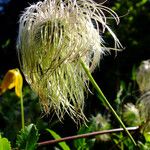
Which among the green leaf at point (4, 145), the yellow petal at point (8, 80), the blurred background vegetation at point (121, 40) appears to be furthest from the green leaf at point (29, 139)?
the blurred background vegetation at point (121, 40)

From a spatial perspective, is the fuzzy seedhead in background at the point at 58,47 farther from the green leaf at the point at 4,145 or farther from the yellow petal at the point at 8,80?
the yellow petal at the point at 8,80

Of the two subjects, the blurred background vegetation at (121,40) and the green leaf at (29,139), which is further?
the blurred background vegetation at (121,40)

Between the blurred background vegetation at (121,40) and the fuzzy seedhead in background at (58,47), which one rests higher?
the fuzzy seedhead in background at (58,47)

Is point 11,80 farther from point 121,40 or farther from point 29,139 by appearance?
point 121,40

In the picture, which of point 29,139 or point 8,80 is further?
point 8,80

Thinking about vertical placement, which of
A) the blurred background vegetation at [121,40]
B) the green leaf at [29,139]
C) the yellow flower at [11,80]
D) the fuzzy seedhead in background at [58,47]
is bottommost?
the blurred background vegetation at [121,40]

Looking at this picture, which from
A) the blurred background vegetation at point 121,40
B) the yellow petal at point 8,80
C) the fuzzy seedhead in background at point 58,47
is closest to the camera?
the fuzzy seedhead in background at point 58,47

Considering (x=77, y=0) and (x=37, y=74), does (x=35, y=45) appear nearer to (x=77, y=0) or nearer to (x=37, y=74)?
(x=37, y=74)

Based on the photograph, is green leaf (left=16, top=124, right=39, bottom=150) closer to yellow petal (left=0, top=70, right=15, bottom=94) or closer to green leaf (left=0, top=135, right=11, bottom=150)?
green leaf (left=0, top=135, right=11, bottom=150)

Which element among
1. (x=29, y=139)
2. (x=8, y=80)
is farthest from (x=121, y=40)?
(x=29, y=139)
